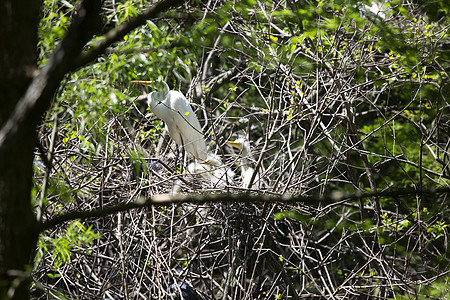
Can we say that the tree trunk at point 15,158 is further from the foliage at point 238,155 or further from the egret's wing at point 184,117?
the egret's wing at point 184,117

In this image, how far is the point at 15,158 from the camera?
3.85 feet

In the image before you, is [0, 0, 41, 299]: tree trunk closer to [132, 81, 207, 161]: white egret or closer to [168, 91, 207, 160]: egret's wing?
[168, 91, 207, 160]: egret's wing

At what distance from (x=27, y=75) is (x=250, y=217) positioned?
216cm

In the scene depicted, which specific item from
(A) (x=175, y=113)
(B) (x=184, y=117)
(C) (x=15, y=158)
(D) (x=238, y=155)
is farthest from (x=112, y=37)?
(A) (x=175, y=113)

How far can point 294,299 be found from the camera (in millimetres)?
3102

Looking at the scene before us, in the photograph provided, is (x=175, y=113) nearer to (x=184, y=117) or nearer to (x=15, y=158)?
(x=184, y=117)

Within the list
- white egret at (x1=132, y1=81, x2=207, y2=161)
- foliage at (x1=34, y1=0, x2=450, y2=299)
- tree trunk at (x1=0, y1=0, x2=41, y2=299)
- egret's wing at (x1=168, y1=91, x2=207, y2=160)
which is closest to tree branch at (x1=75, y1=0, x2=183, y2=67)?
tree trunk at (x1=0, y1=0, x2=41, y2=299)

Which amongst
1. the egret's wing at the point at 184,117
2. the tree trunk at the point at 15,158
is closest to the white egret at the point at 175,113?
the egret's wing at the point at 184,117

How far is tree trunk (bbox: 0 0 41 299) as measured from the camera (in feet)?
3.83

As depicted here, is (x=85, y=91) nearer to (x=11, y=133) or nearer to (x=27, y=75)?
(x=27, y=75)

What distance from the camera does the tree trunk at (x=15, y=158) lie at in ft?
3.83

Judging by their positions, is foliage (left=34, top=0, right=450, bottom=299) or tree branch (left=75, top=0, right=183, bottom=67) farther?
foliage (left=34, top=0, right=450, bottom=299)

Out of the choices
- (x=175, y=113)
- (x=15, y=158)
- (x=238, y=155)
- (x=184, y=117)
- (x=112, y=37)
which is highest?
(x=112, y=37)

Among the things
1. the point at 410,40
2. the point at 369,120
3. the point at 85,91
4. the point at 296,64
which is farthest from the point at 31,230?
the point at 369,120
